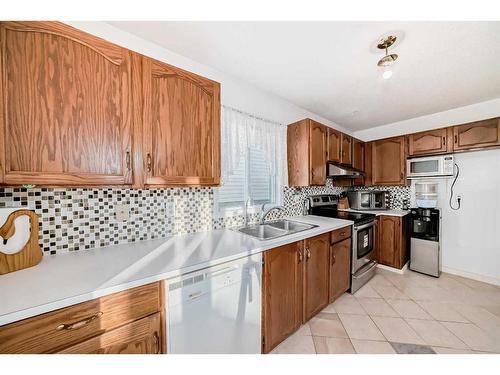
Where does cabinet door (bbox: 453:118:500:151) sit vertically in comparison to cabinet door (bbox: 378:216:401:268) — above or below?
above

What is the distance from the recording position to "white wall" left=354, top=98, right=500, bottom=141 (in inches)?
95.3

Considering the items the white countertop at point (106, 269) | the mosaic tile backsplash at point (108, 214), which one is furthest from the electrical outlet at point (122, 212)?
the white countertop at point (106, 269)

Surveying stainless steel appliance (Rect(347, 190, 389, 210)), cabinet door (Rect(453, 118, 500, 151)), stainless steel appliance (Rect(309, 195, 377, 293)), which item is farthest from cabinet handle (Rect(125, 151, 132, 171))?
cabinet door (Rect(453, 118, 500, 151))

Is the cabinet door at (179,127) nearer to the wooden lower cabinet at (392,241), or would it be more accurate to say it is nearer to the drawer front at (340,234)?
the drawer front at (340,234)

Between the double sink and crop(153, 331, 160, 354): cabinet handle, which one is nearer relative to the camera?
crop(153, 331, 160, 354): cabinet handle

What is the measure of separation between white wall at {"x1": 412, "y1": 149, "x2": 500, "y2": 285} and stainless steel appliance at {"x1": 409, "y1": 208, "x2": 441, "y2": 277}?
0.97 feet

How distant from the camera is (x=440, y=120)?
2.80 meters

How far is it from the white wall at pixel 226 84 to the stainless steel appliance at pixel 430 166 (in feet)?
5.27

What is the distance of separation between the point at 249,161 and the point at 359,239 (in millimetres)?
1647

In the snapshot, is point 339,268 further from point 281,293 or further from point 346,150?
point 346,150

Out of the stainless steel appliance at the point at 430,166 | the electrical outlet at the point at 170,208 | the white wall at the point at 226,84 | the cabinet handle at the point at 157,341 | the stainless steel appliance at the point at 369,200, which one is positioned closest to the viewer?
the cabinet handle at the point at 157,341

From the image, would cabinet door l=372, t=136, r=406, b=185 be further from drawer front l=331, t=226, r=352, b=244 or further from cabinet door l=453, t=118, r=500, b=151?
drawer front l=331, t=226, r=352, b=244

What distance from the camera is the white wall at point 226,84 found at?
4.16 feet

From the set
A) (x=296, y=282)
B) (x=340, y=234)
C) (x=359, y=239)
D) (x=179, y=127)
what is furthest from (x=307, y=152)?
(x=179, y=127)
